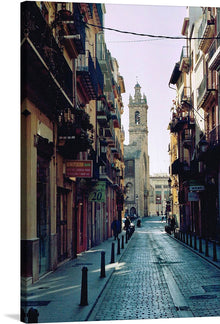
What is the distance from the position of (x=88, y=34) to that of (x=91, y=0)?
495 inches

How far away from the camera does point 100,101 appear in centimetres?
2750

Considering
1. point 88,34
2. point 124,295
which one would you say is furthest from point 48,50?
point 88,34

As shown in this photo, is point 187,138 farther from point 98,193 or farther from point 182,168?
point 98,193

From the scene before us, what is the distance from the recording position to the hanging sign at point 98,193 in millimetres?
20938

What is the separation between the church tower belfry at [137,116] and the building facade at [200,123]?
1370 millimetres

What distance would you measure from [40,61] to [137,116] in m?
3.98

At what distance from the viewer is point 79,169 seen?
14516 mm

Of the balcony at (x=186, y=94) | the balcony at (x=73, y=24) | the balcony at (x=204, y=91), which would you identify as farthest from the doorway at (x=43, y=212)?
the balcony at (x=186, y=94)

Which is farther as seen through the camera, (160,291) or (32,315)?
(160,291)

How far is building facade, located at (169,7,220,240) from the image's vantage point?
1863 cm

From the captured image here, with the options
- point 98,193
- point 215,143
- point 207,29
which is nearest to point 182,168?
point 98,193

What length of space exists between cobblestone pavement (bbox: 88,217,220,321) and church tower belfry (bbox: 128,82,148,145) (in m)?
3.47

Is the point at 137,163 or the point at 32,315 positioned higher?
the point at 137,163

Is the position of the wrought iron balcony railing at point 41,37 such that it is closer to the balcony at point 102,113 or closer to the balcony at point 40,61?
the balcony at point 40,61
